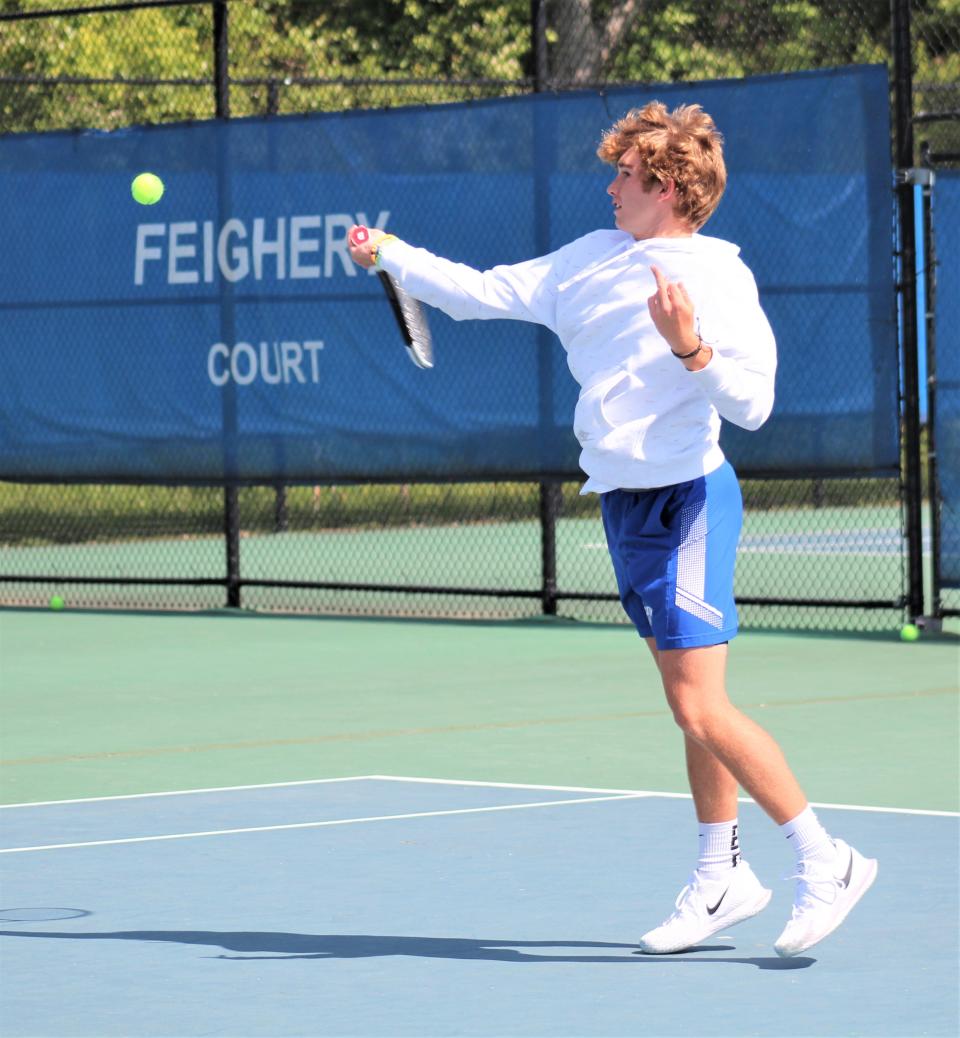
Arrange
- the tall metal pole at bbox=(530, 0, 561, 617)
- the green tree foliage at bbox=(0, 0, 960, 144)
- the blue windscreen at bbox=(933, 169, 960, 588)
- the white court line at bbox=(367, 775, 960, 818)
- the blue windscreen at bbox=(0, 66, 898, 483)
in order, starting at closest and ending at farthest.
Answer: the white court line at bbox=(367, 775, 960, 818) → the blue windscreen at bbox=(933, 169, 960, 588) → the blue windscreen at bbox=(0, 66, 898, 483) → the tall metal pole at bbox=(530, 0, 561, 617) → the green tree foliage at bbox=(0, 0, 960, 144)

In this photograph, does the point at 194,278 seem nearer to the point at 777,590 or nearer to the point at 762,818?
the point at 777,590

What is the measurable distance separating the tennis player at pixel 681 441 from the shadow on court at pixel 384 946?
0.20 feet

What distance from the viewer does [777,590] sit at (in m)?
14.0

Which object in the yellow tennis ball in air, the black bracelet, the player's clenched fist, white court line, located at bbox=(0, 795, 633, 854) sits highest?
the yellow tennis ball in air

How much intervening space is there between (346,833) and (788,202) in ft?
17.5

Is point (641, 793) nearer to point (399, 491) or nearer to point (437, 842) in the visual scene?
point (437, 842)

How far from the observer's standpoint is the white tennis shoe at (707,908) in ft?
16.5

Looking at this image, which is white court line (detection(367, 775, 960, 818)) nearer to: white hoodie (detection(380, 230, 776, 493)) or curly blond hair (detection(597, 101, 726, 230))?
white hoodie (detection(380, 230, 776, 493))

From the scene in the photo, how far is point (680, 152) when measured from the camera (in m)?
5.03

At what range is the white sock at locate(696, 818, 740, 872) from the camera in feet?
16.9

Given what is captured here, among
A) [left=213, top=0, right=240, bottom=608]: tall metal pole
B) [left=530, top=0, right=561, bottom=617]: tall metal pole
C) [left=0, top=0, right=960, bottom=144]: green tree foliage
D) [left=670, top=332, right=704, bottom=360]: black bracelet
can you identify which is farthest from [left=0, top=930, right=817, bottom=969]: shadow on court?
[left=0, top=0, right=960, bottom=144]: green tree foliage

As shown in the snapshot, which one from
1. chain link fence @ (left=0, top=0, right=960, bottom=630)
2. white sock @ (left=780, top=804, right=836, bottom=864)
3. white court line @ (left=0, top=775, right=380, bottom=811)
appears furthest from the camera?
chain link fence @ (left=0, top=0, right=960, bottom=630)

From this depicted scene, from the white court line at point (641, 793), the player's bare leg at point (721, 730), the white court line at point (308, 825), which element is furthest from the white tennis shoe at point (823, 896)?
the white court line at point (308, 825)

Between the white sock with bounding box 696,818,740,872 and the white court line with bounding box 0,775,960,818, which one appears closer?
the white sock with bounding box 696,818,740,872
